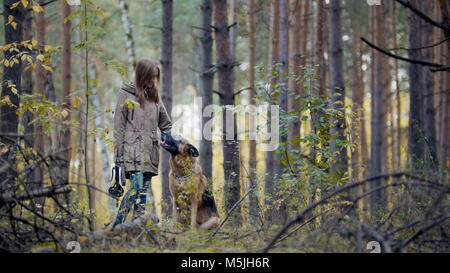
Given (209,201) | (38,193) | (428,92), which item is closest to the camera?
(38,193)

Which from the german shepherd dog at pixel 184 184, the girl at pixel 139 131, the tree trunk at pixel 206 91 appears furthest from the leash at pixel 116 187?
the tree trunk at pixel 206 91

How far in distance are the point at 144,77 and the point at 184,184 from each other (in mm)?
1778

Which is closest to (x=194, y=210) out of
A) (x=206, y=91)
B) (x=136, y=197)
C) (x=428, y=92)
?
(x=136, y=197)

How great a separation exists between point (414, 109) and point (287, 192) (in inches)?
282

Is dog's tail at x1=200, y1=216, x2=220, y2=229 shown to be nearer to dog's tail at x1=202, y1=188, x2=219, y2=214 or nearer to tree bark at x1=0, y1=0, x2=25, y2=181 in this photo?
dog's tail at x1=202, y1=188, x2=219, y2=214

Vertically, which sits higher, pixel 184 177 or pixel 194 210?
pixel 184 177

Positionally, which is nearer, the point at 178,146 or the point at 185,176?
the point at 185,176

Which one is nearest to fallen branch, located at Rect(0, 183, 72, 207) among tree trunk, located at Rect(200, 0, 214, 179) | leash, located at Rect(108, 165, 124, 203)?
leash, located at Rect(108, 165, 124, 203)

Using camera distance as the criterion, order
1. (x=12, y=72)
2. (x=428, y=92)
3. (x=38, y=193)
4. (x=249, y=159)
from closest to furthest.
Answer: (x=38, y=193) → (x=12, y=72) → (x=249, y=159) → (x=428, y=92)

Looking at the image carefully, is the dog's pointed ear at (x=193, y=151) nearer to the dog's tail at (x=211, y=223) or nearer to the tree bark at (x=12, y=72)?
the dog's tail at (x=211, y=223)

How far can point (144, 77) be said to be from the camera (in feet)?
19.0

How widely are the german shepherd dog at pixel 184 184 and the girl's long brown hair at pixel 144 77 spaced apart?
878 millimetres

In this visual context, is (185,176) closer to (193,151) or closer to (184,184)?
(184,184)
